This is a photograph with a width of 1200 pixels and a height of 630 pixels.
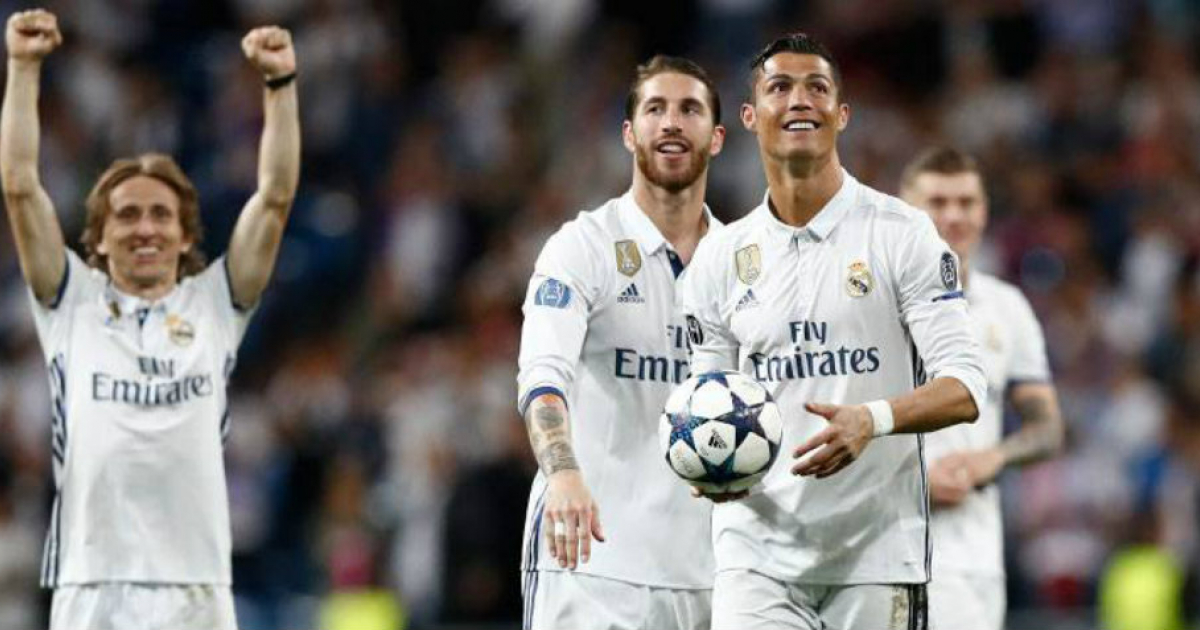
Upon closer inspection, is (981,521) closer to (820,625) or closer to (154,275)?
(820,625)

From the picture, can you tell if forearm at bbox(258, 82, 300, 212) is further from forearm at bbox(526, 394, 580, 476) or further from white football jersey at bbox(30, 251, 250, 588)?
forearm at bbox(526, 394, 580, 476)

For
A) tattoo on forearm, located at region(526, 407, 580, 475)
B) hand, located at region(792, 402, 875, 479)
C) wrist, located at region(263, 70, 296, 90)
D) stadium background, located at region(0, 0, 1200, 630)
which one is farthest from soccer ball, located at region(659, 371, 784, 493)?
stadium background, located at region(0, 0, 1200, 630)

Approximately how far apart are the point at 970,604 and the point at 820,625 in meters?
2.17

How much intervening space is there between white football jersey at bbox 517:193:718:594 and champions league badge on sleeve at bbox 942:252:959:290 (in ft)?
2.98

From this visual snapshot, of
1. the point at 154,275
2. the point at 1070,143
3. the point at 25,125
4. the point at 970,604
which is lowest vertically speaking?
the point at 970,604

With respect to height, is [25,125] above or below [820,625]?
above

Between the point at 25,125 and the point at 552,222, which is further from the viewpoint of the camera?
the point at 552,222

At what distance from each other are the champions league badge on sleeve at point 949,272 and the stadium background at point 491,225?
5615mm

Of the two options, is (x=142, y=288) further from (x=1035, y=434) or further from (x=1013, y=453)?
(x=1035, y=434)

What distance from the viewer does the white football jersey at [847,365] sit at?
22.9ft

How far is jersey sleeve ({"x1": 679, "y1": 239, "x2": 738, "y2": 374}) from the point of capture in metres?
7.18

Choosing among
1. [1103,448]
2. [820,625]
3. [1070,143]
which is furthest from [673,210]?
[1070,143]

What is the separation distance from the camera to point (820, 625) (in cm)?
704

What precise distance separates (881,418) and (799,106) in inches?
42.3
